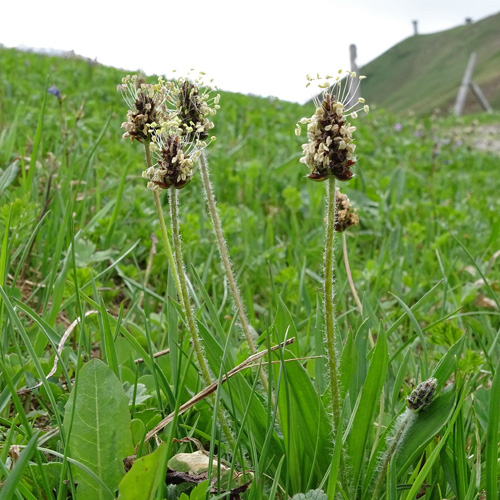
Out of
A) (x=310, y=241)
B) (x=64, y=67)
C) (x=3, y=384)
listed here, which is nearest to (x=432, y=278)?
(x=310, y=241)

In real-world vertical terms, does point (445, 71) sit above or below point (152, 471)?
above

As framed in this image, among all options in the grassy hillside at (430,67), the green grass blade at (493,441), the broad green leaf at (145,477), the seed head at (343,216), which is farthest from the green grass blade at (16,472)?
the grassy hillside at (430,67)

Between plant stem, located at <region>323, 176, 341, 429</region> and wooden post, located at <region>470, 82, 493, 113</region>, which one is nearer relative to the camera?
plant stem, located at <region>323, 176, 341, 429</region>

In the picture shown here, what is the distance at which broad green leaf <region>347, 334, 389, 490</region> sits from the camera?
1.52 meters

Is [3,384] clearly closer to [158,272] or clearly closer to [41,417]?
[41,417]

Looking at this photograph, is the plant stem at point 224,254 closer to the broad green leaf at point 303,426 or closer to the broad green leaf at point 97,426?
the broad green leaf at point 303,426

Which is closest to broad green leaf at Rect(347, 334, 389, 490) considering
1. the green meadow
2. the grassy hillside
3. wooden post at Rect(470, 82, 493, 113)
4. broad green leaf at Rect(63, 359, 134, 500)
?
the green meadow

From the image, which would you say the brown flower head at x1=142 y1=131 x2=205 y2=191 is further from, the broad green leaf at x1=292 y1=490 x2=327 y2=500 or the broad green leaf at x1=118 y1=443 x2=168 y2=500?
the broad green leaf at x1=292 y1=490 x2=327 y2=500

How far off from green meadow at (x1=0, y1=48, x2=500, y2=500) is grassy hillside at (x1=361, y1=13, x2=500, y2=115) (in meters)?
104

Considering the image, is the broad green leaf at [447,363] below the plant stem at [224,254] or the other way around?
below

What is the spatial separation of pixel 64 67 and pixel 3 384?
10.2 m

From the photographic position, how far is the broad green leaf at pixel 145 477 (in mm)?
1282

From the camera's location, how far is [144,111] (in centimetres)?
155

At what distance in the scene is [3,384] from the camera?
71.7 inches
